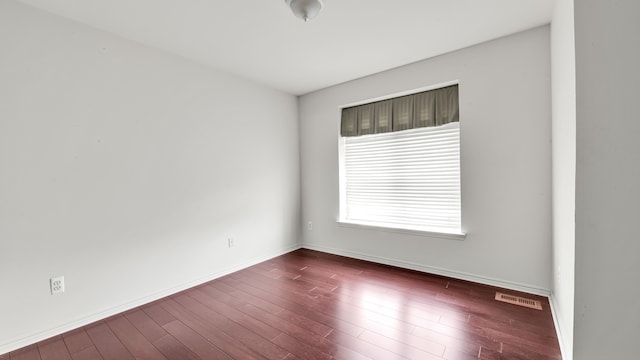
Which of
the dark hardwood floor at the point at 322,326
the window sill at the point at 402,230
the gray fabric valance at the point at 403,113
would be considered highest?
the gray fabric valance at the point at 403,113

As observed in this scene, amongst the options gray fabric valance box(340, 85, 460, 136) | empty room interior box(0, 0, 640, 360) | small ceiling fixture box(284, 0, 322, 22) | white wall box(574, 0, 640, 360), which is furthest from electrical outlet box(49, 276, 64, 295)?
white wall box(574, 0, 640, 360)

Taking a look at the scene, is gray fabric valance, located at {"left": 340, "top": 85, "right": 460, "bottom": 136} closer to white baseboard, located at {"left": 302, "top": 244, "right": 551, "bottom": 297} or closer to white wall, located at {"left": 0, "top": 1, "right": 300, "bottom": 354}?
white wall, located at {"left": 0, "top": 1, "right": 300, "bottom": 354}

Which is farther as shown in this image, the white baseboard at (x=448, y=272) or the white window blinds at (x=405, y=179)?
the white window blinds at (x=405, y=179)

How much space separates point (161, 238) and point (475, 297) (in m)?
3.26

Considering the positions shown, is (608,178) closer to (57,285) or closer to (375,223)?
(375,223)

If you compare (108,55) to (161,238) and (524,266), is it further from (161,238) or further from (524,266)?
(524,266)

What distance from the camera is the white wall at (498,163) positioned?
2436 millimetres

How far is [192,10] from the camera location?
207 centimetres

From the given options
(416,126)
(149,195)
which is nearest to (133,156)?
(149,195)

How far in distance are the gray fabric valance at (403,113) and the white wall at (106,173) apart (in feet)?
4.97

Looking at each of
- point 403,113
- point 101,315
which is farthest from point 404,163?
point 101,315

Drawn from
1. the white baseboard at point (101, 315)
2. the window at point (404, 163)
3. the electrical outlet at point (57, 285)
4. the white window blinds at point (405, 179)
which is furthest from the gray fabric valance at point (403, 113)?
the electrical outlet at point (57, 285)

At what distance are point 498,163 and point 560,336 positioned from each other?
61.0 inches

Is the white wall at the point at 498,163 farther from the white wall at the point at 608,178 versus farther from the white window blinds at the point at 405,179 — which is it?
the white wall at the point at 608,178
